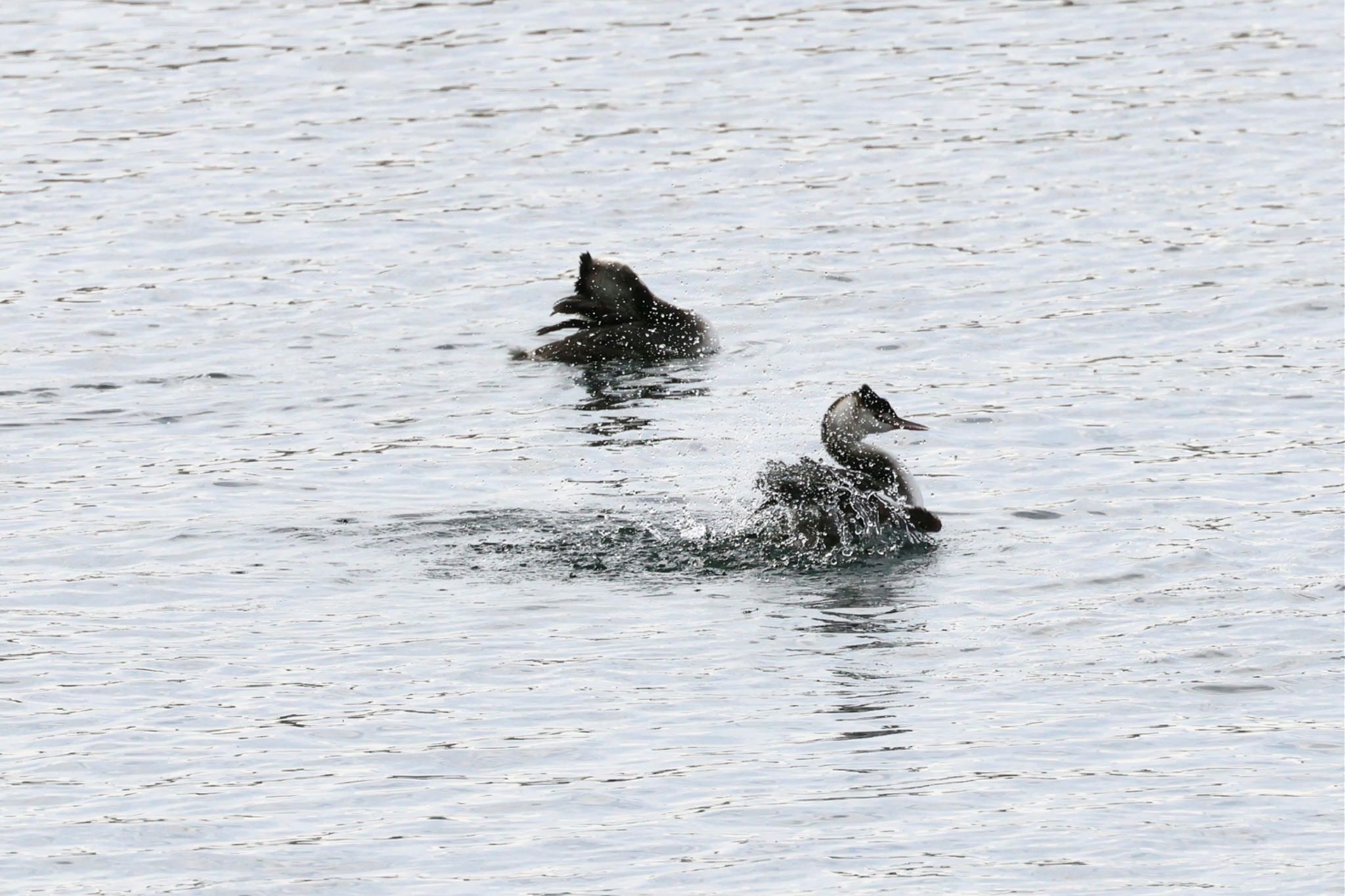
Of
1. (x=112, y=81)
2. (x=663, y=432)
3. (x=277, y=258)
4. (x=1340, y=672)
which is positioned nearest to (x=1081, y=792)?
(x=1340, y=672)

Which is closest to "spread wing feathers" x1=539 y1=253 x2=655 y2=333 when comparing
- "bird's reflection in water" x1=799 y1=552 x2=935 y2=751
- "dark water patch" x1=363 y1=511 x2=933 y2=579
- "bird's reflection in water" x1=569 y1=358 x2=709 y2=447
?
"bird's reflection in water" x1=569 y1=358 x2=709 y2=447

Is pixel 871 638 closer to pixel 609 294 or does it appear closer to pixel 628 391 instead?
pixel 628 391

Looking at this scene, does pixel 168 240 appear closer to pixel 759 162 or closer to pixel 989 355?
pixel 759 162

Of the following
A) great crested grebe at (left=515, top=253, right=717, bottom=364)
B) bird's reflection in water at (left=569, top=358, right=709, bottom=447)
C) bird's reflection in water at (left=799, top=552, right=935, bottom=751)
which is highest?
great crested grebe at (left=515, top=253, right=717, bottom=364)

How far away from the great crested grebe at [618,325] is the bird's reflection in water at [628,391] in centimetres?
10

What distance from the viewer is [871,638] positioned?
10461 mm

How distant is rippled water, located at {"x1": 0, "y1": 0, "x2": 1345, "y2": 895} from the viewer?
8.47m

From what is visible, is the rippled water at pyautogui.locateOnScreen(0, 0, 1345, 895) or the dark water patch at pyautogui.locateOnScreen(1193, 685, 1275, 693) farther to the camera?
the dark water patch at pyautogui.locateOnScreen(1193, 685, 1275, 693)

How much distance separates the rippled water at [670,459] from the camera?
8.47m

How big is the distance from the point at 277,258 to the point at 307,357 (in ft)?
A: 10.1

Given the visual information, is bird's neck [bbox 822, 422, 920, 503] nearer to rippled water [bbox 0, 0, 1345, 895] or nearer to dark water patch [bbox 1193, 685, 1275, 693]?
rippled water [bbox 0, 0, 1345, 895]

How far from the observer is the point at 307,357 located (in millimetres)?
16359

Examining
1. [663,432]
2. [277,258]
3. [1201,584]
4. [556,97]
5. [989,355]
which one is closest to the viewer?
[1201,584]

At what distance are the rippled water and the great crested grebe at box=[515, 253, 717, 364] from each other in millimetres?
207
